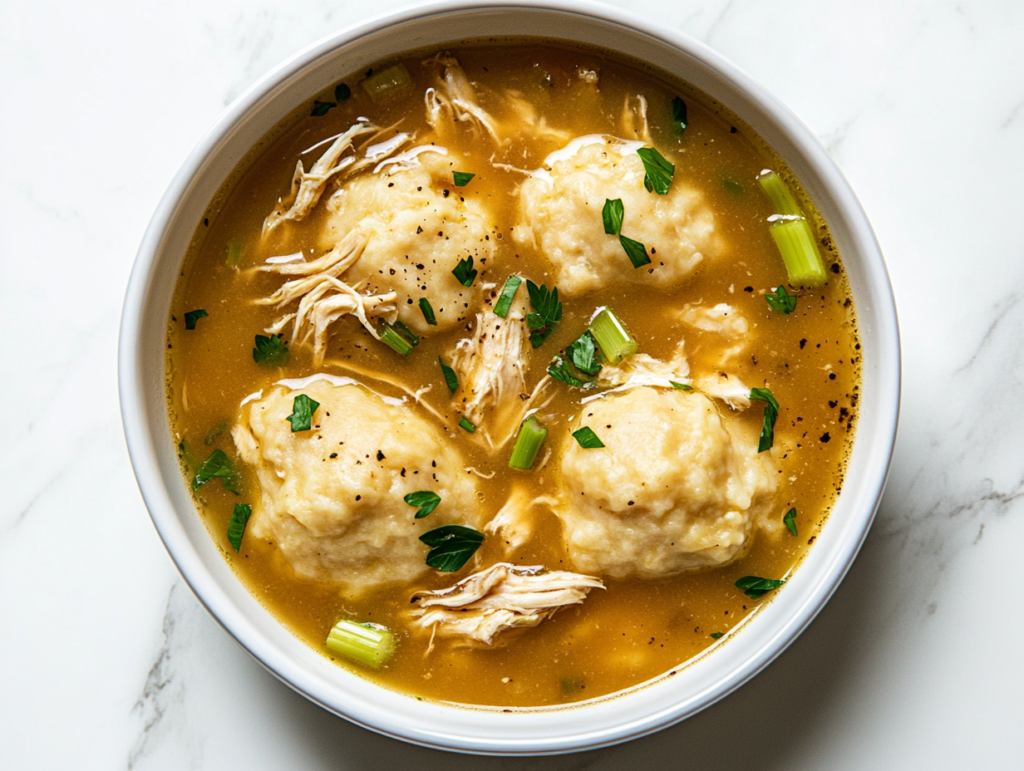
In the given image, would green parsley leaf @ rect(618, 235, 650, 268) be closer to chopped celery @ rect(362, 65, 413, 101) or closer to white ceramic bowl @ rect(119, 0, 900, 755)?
white ceramic bowl @ rect(119, 0, 900, 755)

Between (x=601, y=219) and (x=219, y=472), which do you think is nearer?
(x=601, y=219)

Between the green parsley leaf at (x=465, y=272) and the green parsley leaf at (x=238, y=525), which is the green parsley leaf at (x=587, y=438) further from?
the green parsley leaf at (x=238, y=525)

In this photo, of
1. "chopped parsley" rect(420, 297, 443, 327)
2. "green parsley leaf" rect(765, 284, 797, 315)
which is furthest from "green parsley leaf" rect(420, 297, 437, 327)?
"green parsley leaf" rect(765, 284, 797, 315)

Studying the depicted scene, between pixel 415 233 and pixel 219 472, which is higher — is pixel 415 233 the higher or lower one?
the higher one

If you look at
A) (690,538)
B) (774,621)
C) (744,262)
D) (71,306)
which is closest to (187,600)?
(71,306)

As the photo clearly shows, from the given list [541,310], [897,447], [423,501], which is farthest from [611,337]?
[897,447]

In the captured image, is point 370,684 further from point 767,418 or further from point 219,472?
point 767,418
